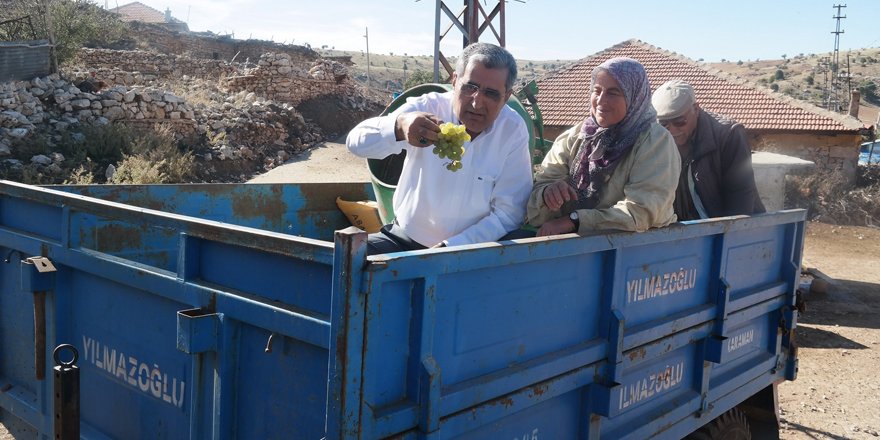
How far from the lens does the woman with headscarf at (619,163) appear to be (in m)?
2.80

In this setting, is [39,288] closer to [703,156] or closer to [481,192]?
[481,192]

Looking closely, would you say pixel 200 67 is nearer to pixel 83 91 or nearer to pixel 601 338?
pixel 83 91

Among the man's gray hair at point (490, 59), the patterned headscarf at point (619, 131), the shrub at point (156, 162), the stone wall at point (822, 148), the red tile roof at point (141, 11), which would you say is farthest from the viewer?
the red tile roof at point (141, 11)

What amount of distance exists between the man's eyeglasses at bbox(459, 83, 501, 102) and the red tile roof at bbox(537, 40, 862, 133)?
2022 centimetres

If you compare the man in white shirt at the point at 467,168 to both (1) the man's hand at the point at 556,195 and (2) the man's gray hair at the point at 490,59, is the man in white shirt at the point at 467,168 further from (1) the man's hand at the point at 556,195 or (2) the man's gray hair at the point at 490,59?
(1) the man's hand at the point at 556,195

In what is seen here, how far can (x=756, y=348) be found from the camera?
3803 millimetres

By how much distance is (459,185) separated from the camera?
108 inches

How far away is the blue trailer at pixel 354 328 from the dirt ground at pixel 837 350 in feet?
5.89

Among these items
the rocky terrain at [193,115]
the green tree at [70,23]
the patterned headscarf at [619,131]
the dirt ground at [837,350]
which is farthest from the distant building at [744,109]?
the patterned headscarf at [619,131]

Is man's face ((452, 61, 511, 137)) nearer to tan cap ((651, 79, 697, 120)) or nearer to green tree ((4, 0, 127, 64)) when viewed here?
tan cap ((651, 79, 697, 120))

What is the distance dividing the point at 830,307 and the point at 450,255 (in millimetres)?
9448

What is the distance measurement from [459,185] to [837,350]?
21.5ft

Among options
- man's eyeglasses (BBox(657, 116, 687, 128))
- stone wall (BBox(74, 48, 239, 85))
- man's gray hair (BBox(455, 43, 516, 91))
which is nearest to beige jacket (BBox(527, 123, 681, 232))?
man's gray hair (BBox(455, 43, 516, 91))

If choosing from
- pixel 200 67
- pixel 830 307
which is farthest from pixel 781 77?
pixel 830 307
